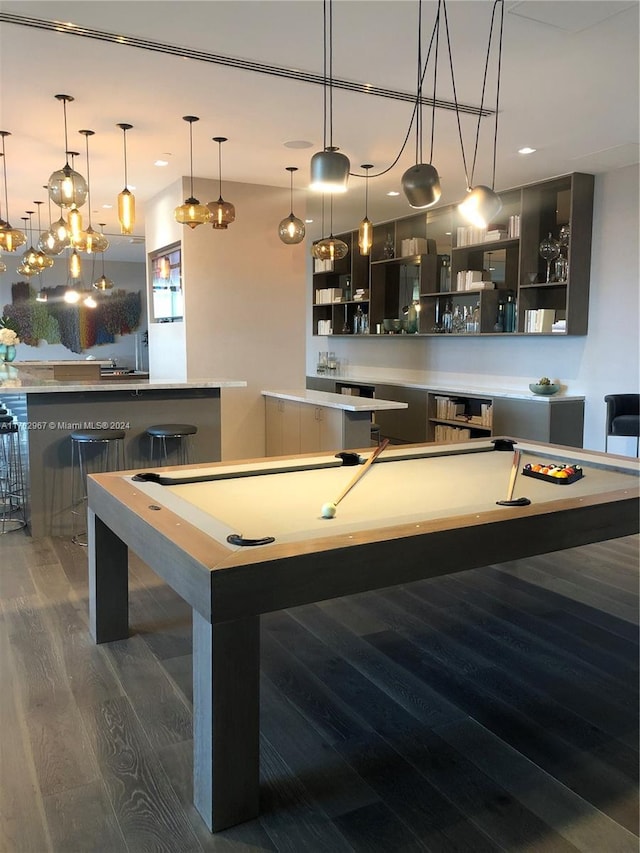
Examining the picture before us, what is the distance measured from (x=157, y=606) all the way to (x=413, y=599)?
134 cm

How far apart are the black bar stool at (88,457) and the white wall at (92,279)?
9.04 meters

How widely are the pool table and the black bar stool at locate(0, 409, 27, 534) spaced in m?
2.36

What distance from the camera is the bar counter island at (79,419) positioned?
483cm

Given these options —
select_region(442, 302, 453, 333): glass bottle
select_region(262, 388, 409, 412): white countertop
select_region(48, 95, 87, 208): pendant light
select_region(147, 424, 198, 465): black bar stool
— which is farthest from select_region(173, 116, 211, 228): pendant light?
select_region(442, 302, 453, 333): glass bottle

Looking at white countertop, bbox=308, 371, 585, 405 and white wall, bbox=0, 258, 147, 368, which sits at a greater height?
white wall, bbox=0, 258, 147, 368

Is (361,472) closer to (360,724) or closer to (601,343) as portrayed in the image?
(360,724)

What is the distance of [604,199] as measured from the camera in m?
6.33

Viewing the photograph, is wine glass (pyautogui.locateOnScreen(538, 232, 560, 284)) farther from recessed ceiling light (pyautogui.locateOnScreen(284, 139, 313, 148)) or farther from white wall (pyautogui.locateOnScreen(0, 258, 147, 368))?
white wall (pyautogui.locateOnScreen(0, 258, 147, 368))

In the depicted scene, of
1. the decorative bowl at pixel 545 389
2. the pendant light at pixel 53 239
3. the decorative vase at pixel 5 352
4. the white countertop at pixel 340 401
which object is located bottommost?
the white countertop at pixel 340 401

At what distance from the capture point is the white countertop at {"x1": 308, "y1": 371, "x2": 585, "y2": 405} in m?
6.64

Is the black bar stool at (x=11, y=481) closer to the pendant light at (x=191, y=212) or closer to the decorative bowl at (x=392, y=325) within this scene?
the pendant light at (x=191, y=212)

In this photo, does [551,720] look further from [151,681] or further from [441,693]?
[151,681]

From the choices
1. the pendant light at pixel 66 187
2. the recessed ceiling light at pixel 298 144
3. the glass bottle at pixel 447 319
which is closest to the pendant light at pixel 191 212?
the pendant light at pixel 66 187

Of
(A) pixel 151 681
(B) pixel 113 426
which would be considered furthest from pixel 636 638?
(B) pixel 113 426
